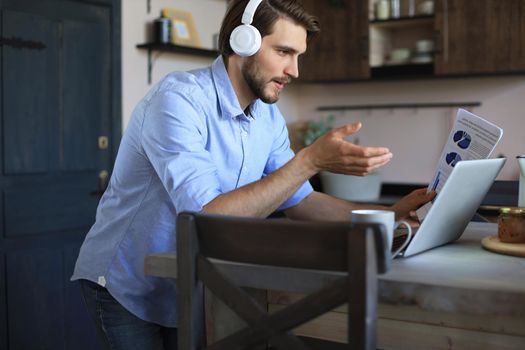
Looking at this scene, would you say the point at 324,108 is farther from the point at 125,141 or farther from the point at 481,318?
the point at 481,318

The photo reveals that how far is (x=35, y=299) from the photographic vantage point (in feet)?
10.8

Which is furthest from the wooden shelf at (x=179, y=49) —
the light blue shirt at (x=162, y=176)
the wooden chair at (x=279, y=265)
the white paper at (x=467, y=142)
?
the wooden chair at (x=279, y=265)

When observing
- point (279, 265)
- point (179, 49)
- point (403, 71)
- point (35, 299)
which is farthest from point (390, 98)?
point (279, 265)

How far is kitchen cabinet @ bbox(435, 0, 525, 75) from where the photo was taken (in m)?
3.84

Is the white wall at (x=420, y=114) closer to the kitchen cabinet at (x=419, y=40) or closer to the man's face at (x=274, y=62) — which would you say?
the kitchen cabinet at (x=419, y=40)

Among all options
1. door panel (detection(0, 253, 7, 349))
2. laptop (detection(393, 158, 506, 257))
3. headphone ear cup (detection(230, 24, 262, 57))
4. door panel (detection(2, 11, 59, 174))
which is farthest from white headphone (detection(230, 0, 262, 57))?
door panel (detection(0, 253, 7, 349))

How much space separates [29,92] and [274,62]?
182cm

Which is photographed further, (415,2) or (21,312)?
(415,2)

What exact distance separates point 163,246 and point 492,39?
288 cm

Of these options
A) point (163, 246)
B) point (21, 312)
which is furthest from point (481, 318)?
point (21, 312)

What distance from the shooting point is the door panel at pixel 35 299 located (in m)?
3.20

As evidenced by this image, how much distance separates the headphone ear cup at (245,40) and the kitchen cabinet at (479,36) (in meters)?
2.54

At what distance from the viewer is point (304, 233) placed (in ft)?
3.29

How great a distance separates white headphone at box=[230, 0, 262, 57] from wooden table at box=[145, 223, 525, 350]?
60 centimetres
